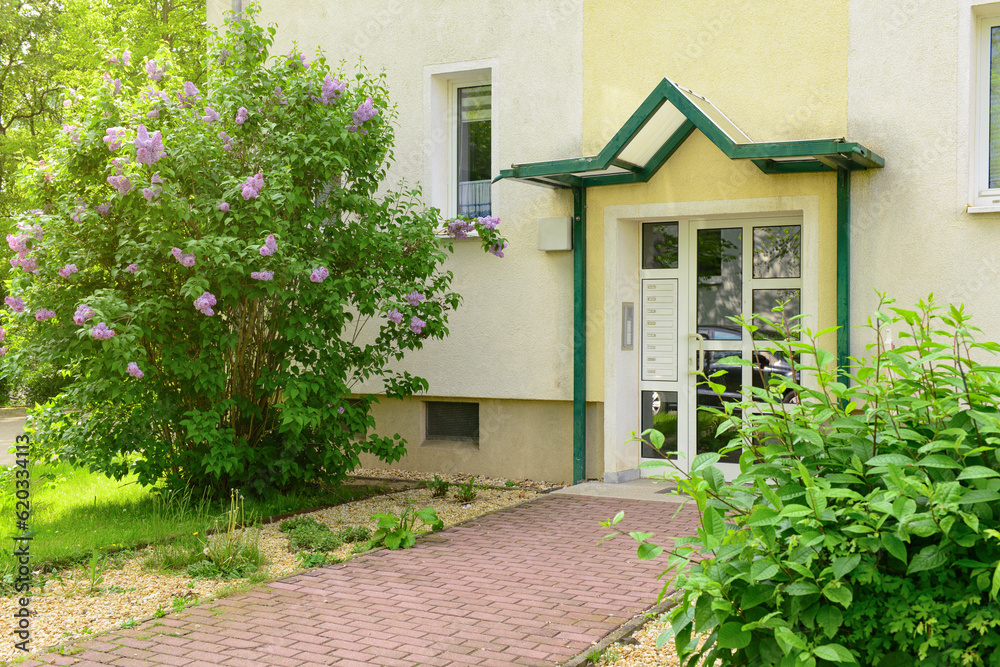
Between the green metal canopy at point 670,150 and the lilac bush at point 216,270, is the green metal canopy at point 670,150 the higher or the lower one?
the higher one

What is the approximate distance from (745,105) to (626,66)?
4.08 feet

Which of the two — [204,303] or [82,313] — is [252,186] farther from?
[82,313]

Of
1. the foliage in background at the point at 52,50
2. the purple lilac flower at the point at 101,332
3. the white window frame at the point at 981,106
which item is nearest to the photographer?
the purple lilac flower at the point at 101,332

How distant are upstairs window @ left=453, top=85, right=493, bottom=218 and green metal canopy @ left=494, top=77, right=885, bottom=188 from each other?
1.05 meters

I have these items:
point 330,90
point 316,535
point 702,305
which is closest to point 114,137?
point 330,90

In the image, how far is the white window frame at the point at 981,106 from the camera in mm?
7664

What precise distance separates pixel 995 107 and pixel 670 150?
2729mm

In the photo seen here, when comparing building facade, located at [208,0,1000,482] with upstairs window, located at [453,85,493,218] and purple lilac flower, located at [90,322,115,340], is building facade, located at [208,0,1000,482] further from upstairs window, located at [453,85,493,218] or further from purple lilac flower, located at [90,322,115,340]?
purple lilac flower, located at [90,322,115,340]

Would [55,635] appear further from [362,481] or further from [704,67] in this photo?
[704,67]

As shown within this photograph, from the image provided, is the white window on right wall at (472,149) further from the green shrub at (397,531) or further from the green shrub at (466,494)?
the green shrub at (397,531)

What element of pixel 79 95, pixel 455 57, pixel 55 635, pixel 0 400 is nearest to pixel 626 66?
pixel 455 57

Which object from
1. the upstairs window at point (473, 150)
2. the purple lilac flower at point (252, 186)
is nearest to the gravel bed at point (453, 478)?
the upstairs window at point (473, 150)

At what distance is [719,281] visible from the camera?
8984mm

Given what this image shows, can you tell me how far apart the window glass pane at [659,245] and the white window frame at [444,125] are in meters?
1.80
